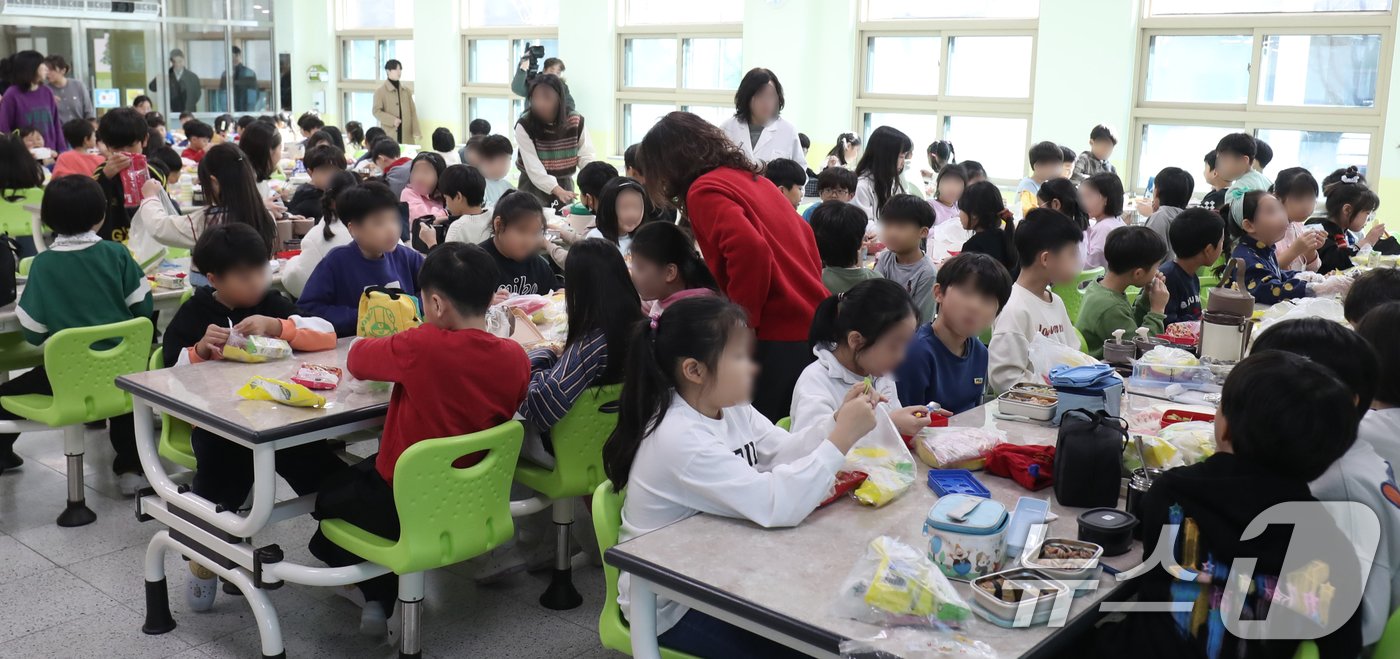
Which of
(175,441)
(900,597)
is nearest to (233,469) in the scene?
(175,441)

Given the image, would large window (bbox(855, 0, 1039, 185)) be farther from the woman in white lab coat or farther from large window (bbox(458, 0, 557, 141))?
large window (bbox(458, 0, 557, 141))

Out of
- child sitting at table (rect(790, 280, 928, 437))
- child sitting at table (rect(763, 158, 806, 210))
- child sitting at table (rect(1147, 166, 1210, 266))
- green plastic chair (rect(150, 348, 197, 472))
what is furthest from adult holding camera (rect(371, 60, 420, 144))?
child sitting at table (rect(790, 280, 928, 437))

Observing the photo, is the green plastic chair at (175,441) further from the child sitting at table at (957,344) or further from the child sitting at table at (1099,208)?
the child sitting at table at (1099,208)

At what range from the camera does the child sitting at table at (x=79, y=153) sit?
626 cm

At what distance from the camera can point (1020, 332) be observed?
3174 millimetres

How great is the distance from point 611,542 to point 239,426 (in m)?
0.95

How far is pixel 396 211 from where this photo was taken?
3.57 m

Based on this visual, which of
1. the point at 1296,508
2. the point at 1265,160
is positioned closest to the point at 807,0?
the point at 1265,160

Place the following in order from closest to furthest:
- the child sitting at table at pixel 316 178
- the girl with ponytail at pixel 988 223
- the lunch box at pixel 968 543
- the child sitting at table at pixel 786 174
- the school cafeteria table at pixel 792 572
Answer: the school cafeteria table at pixel 792 572 < the lunch box at pixel 968 543 < the girl with ponytail at pixel 988 223 < the child sitting at table at pixel 786 174 < the child sitting at table at pixel 316 178

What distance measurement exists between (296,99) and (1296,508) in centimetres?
1458

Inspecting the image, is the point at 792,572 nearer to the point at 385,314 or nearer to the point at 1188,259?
the point at 385,314

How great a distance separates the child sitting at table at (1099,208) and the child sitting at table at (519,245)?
2671 mm

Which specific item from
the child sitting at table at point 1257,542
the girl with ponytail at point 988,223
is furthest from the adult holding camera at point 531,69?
the child sitting at table at point 1257,542

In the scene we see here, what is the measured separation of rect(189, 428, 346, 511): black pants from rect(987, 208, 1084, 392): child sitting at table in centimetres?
185
